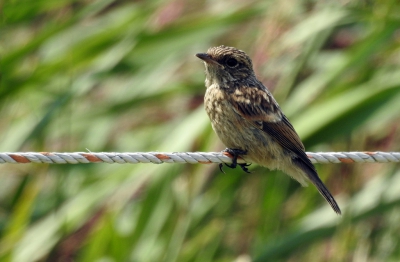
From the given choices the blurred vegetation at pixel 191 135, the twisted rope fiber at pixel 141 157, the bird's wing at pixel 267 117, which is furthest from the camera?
the blurred vegetation at pixel 191 135

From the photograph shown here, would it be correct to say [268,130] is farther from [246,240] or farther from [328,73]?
[246,240]

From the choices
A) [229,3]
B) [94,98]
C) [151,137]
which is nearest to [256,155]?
[151,137]

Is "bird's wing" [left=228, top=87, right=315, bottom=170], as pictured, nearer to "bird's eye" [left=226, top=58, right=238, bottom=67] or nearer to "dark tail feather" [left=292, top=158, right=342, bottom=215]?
"dark tail feather" [left=292, top=158, right=342, bottom=215]

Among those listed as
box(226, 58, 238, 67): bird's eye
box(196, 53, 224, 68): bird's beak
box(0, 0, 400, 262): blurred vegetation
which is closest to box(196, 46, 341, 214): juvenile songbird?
box(196, 53, 224, 68): bird's beak

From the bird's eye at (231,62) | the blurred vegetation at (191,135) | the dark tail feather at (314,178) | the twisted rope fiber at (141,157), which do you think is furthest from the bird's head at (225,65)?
the twisted rope fiber at (141,157)

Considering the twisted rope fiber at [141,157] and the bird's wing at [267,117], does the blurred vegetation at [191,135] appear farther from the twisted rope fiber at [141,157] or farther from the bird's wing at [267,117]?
the twisted rope fiber at [141,157]

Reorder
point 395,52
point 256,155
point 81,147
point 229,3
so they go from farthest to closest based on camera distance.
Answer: point 229,3 → point 81,147 → point 395,52 → point 256,155

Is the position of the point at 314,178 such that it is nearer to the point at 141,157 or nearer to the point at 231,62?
the point at 231,62
